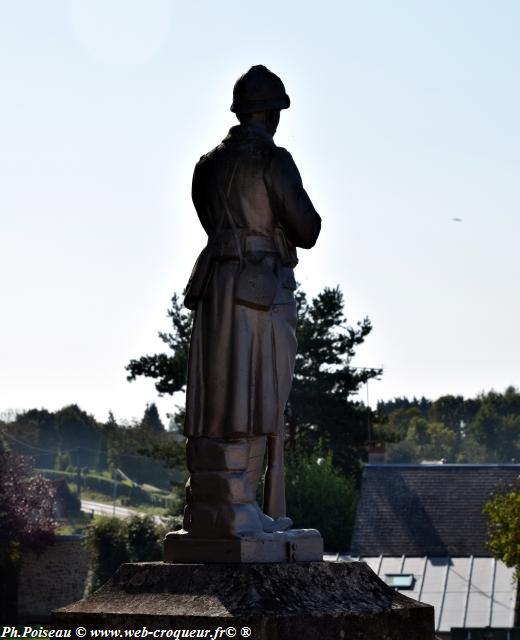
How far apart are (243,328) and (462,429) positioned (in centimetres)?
15751

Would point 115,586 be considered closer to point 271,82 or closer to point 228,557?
point 228,557

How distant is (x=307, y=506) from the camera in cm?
6209

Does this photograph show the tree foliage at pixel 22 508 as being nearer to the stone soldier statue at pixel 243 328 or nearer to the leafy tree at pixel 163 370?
the leafy tree at pixel 163 370

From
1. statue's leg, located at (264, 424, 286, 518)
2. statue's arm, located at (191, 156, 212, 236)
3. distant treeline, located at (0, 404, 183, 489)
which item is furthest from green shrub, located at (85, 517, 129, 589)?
distant treeline, located at (0, 404, 183, 489)

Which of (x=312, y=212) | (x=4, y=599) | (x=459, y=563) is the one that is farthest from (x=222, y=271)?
(x=4, y=599)

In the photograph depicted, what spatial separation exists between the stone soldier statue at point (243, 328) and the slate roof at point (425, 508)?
1890 inches

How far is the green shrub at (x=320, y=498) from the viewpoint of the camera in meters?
61.3

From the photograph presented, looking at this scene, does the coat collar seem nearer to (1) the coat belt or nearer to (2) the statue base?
(1) the coat belt

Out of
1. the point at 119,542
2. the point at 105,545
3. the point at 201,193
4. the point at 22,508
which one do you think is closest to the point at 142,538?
the point at 119,542

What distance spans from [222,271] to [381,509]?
50340mm

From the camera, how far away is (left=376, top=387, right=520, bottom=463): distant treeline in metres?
151

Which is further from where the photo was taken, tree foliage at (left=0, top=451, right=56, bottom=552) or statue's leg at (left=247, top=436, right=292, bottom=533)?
tree foliage at (left=0, top=451, right=56, bottom=552)

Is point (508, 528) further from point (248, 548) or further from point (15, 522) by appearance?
point (248, 548)

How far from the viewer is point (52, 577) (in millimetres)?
61219
